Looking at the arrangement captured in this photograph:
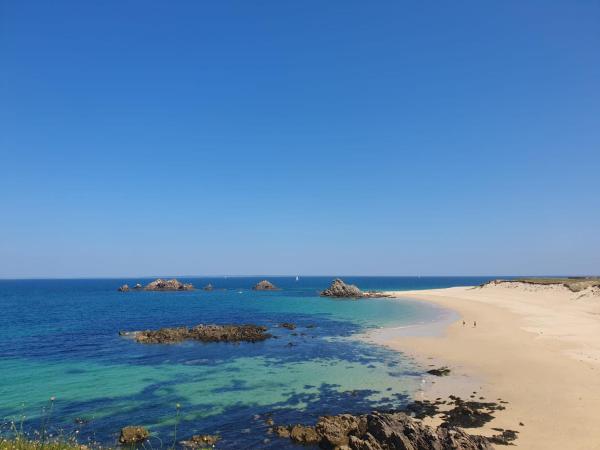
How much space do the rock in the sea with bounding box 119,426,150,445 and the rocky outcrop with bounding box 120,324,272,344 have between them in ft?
91.6

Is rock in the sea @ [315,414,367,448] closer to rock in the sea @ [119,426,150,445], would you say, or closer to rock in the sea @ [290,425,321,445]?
rock in the sea @ [290,425,321,445]

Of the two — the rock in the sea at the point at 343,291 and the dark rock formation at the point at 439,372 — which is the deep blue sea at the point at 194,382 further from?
the rock in the sea at the point at 343,291

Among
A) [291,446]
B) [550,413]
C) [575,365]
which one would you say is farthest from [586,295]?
[291,446]

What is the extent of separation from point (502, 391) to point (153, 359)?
1227 inches

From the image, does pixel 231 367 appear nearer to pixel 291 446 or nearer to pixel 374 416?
pixel 291 446

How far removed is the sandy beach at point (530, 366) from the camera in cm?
1923

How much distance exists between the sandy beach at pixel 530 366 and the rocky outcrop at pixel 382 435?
11.8 feet

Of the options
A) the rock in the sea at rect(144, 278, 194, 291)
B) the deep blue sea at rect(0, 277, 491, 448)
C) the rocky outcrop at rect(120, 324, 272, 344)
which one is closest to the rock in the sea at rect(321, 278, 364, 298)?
the deep blue sea at rect(0, 277, 491, 448)

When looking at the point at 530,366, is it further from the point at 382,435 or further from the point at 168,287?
the point at 168,287

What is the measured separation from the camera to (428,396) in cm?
2519

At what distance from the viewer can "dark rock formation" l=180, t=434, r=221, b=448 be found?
60.3 feet

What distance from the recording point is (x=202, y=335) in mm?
49125

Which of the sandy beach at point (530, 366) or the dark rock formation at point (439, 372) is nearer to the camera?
the sandy beach at point (530, 366)

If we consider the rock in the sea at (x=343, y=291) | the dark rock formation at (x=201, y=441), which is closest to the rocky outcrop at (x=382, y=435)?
the dark rock formation at (x=201, y=441)
